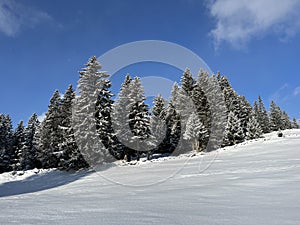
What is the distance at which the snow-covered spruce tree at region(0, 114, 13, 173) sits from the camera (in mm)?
44578

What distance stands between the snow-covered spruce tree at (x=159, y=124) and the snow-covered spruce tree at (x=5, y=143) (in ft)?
91.9

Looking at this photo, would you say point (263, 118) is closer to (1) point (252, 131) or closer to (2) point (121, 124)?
(1) point (252, 131)

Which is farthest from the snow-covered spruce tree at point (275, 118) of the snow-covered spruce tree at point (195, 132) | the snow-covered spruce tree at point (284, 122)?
the snow-covered spruce tree at point (195, 132)

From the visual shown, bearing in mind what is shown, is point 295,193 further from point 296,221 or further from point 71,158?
point 71,158

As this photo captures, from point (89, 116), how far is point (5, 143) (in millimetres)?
31515

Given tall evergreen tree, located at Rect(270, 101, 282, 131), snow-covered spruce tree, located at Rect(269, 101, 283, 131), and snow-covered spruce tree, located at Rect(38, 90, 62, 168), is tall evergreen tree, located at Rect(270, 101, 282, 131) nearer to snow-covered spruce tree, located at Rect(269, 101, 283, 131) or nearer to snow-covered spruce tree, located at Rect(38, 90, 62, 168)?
snow-covered spruce tree, located at Rect(269, 101, 283, 131)

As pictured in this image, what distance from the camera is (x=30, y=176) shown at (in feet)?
81.5

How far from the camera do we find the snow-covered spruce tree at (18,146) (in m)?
42.3

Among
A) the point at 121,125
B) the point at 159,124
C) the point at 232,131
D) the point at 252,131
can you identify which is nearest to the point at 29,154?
the point at 121,125

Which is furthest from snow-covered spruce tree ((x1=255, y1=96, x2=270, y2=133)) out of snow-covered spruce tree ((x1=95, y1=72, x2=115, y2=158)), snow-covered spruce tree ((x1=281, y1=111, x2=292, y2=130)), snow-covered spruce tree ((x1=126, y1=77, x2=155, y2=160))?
snow-covered spruce tree ((x1=95, y1=72, x2=115, y2=158))

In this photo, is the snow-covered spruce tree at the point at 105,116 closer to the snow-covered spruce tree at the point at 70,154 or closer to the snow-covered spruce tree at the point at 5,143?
the snow-covered spruce tree at the point at 70,154

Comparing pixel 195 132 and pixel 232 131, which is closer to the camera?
pixel 195 132

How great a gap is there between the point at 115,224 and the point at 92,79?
2473 centimetres

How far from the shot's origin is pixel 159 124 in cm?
3816
